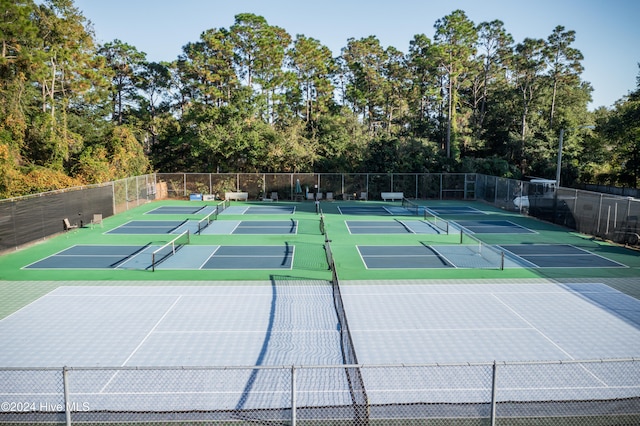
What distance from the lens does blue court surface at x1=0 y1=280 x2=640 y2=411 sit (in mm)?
9953

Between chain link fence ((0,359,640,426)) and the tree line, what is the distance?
26.9 meters

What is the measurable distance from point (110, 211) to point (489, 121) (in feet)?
137

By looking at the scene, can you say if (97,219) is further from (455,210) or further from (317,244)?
(455,210)

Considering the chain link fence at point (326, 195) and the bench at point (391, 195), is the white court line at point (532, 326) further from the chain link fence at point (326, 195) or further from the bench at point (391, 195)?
the bench at point (391, 195)

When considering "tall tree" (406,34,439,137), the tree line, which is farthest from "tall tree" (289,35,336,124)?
"tall tree" (406,34,439,137)

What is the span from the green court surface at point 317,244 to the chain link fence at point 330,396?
6469mm

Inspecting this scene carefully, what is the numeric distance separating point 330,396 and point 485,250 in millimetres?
15130

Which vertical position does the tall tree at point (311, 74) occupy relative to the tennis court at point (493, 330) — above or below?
above

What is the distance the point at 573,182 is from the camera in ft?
157

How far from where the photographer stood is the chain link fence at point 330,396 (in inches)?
308

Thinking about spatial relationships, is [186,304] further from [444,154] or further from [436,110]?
[436,110]

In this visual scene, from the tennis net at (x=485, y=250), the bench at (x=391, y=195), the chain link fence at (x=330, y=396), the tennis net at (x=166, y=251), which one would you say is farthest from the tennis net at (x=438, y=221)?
Answer: the chain link fence at (x=330, y=396)

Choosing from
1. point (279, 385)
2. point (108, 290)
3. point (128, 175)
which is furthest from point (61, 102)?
point (279, 385)

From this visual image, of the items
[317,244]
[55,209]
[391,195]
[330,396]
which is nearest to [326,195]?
[391,195]
